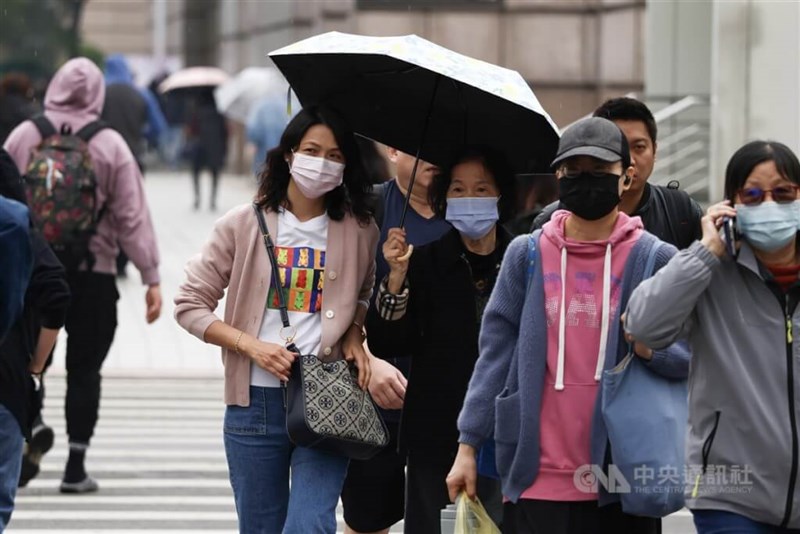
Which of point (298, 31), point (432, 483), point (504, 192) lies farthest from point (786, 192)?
point (298, 31)

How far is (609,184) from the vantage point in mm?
4742

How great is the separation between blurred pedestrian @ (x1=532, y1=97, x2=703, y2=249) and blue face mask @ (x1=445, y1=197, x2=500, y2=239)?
0.87 ft

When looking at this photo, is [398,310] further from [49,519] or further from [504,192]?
[49,519]

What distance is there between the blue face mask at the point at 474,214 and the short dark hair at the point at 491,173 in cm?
9

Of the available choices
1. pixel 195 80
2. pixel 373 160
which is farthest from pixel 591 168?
pixel 195 80

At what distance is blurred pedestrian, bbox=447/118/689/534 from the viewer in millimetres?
4723

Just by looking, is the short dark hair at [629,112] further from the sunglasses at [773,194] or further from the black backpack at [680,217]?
the sunglasses at [773,194]

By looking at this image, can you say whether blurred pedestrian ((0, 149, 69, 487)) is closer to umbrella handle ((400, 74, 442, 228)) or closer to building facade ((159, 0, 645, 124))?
umbrella handle ((400, 74, 442, 228))

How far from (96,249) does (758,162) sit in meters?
4.72

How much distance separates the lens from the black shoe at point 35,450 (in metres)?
8.74

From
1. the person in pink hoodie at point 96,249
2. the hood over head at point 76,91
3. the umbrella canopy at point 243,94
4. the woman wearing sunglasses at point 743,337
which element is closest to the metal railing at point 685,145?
the umbrella canopy at point 243,94

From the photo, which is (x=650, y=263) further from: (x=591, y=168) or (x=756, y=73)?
(x=756, y=73)

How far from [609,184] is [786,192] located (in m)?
0.46

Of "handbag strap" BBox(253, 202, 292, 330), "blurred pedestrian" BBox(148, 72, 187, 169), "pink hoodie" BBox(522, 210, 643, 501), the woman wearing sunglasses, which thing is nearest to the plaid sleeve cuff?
"handbag strap" BBox(253, 202, 292, 330)
